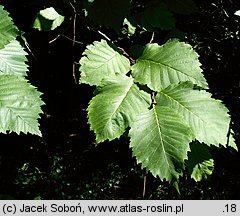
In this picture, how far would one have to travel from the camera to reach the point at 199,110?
104cm

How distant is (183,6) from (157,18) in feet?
0.42

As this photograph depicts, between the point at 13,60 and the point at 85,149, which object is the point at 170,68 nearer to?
the point at 13,60

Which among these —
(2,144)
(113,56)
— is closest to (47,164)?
(2,144)

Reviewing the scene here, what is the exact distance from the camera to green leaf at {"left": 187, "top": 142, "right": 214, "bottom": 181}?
3.73ft

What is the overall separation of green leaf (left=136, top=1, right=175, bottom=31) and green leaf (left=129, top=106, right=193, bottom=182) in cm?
54

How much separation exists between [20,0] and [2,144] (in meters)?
1.18

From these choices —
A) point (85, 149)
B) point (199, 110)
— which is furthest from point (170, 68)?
point (85, 149)

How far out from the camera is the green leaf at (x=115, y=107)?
1.01 meters

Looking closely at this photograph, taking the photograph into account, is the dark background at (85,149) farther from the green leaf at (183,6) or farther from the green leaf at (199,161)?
the green leaf at (199,161)

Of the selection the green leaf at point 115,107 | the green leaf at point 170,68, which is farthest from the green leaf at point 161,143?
the green leaf at point 170,68

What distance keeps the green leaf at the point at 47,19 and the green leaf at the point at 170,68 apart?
1.72ft

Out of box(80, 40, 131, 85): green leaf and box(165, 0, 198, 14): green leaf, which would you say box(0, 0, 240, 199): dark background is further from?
box(80, 40, 131, 85): green leaf

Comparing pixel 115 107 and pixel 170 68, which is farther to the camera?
pixel 170 68

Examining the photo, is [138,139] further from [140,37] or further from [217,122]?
[140,37]
